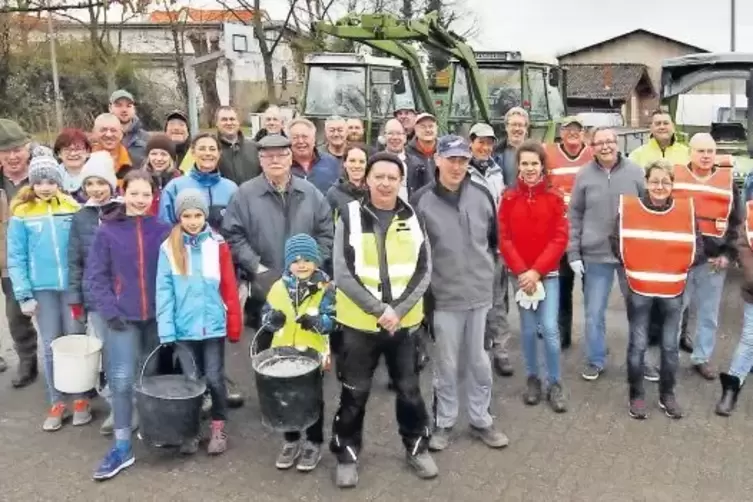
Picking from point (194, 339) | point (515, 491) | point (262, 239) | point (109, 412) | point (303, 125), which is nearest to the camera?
point (515, 491)

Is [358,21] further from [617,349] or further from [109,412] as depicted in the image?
[109,412]

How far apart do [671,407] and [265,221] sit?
3.04m

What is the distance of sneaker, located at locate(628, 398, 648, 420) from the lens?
5.31 meters

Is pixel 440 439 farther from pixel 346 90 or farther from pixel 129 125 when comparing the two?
pixel 346 90

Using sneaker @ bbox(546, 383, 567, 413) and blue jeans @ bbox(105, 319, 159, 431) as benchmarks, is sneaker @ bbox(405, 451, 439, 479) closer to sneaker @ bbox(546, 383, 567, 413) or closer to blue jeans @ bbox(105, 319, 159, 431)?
sneaker @ bbox(546, 383, 567, 413)

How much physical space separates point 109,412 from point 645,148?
16.3ft

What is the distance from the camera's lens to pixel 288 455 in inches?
188

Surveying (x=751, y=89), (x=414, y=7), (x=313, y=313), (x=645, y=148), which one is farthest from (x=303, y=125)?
(x=414, y=7)

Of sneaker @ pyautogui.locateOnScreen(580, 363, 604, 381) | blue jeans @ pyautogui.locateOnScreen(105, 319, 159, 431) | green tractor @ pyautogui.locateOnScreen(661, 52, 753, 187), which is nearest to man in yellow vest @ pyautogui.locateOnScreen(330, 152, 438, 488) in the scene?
blue jeans @ pyautogui.locateOnScreen(105, 319, 159, 431)

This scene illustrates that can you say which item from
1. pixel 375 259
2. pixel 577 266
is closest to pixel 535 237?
pixel 577 266

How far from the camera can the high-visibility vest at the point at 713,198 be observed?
596cm

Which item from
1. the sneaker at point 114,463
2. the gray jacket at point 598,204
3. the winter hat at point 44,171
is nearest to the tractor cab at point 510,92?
the gray jacket at point 598,204

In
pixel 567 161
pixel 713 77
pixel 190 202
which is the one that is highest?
pixel 713 77

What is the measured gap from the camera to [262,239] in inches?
201
